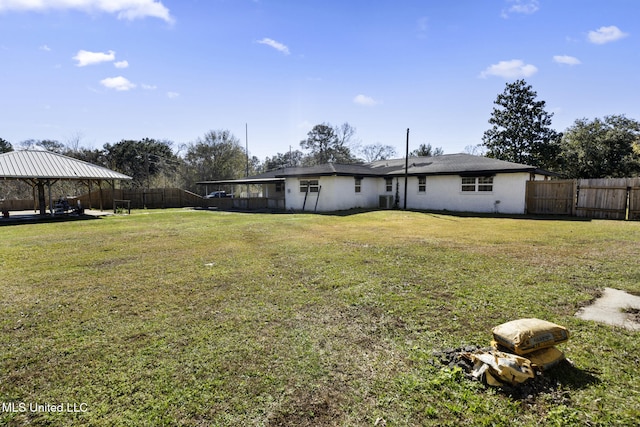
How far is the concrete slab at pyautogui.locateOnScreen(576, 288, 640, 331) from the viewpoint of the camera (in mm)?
3648

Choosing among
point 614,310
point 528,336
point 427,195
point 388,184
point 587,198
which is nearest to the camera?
point 528,336

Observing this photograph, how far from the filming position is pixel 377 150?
2105 inches

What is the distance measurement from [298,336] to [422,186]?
18.6 meters

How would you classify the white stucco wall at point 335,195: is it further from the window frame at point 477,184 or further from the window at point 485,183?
the window at point 485,183

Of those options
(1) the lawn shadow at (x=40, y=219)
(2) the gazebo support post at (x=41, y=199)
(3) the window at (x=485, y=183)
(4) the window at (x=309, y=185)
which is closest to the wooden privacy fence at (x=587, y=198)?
(3) the window at (x=485, y=183)

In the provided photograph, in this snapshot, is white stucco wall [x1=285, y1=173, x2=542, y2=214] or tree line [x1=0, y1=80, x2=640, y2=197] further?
tree line [x1=0, y1=80, x2=640, y2=197]

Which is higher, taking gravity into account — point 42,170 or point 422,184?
point 42,170

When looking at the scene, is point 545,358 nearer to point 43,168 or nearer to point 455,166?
point 455,166

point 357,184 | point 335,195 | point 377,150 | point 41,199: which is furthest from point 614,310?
point 377,150

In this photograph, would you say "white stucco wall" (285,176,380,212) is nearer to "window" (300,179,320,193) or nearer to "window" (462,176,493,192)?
"window" (300,179,320,193)

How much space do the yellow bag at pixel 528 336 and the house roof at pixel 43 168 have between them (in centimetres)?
2212

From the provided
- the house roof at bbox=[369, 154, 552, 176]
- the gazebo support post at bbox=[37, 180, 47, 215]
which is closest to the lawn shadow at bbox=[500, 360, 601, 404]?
the house roof at bbox=[369, 154, 552, 176]

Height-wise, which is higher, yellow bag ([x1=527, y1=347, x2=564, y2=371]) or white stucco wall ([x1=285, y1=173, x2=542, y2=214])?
white stucco wall ([x1=285, y1=173, x2=542, y2=214])

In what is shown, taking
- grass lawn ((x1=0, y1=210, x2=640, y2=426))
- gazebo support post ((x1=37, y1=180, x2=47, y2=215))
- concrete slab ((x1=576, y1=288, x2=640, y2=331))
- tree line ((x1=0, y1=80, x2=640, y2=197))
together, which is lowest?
grass lawn ((x1=0, y1=210, x2=640, y2=426))
